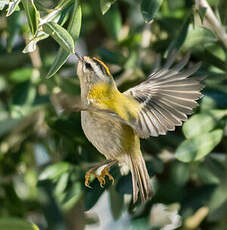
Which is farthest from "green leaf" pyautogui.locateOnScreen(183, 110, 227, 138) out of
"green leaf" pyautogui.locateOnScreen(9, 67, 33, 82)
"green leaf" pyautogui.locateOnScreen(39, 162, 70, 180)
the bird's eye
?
"green leaf" pyautogui.locateOnScreen(9, 67, 33, 82)

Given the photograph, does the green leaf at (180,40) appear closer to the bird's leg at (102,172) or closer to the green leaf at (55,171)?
the bird's leg at (102,172)

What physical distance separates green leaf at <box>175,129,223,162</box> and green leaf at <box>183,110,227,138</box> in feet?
0.07

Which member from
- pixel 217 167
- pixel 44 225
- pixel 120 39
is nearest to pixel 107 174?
pixel 217 167

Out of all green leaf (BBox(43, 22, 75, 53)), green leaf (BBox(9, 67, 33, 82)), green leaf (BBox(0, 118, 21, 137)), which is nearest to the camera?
green leaf (BBox(43, 22, 75, 53))

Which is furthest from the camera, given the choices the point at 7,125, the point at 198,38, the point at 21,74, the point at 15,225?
the point at 7,125

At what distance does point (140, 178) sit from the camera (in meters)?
1.66

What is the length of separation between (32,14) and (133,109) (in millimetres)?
544

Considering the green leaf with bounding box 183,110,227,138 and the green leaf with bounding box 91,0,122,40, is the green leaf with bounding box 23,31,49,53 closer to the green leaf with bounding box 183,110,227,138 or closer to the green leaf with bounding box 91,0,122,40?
the green leaf with bounding box 183,110,227,138

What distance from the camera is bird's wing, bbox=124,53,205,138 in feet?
5.10

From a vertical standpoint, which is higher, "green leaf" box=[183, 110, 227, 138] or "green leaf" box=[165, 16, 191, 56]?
"green leaf" box=[165, 16, 191, 56]

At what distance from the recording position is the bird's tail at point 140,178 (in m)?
1.64

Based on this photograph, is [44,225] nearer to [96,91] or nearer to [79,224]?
[79,224]

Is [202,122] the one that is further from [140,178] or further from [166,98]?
[140,178]

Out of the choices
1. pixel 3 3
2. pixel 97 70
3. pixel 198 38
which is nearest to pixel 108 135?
pixel 97 70
